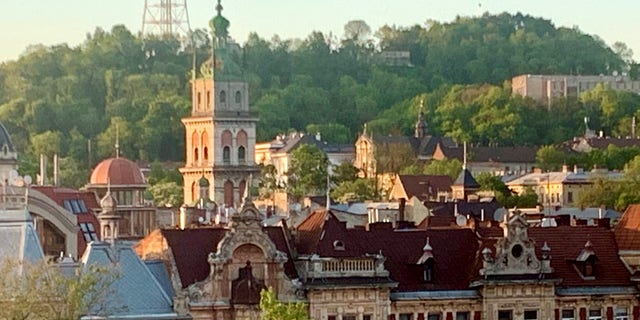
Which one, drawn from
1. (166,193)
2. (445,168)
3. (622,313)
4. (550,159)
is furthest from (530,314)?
(550,159)

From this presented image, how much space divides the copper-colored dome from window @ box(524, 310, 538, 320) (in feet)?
141

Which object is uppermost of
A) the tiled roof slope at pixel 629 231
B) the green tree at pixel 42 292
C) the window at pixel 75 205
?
the window at pixel 75 205

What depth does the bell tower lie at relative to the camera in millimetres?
148875

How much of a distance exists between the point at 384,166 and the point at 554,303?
4453 inches

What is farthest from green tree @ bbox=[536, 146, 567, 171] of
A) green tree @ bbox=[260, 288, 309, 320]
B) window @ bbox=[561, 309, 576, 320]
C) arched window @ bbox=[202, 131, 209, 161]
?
green tree @ bbox=[260, 288, 309, 320]

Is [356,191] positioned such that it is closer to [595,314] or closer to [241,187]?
[241,187]

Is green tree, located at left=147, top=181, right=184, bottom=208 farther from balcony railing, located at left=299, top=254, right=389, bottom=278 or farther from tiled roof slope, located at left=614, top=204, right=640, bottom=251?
balcony railing, located at left=299, top=254, right=389, bottom=278

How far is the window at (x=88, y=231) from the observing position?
261ft

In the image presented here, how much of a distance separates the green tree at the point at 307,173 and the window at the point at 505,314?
8517 cm

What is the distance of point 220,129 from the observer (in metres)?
153

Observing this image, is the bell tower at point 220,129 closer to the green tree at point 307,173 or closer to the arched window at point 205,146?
the arched window at point 205,146

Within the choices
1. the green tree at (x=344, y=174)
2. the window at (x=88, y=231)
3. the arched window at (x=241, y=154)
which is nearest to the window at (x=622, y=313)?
the window at (x=88, y=231)

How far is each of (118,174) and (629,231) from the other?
143 feet

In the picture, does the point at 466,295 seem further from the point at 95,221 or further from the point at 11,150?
the point at 11,150
